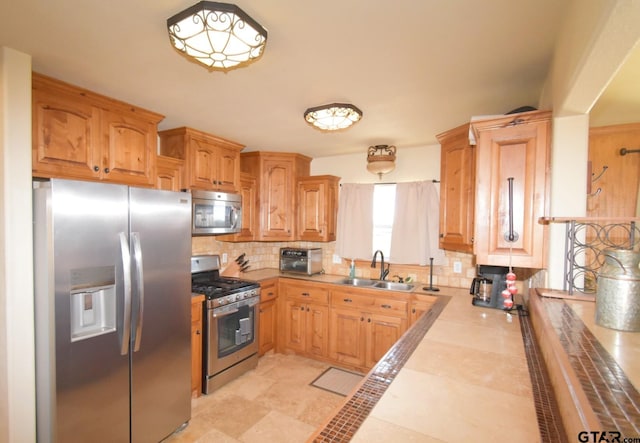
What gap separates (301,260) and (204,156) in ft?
5.30

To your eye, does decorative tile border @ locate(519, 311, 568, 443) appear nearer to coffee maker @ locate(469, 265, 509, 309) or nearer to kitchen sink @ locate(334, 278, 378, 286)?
coffee maker @ locate(469, 265, 509, 309)

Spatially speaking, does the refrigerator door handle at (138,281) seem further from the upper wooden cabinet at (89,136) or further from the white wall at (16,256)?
the upper wooden cabinet at (89,136)

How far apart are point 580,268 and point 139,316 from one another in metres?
2.36

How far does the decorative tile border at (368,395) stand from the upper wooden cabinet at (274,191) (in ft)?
7.69

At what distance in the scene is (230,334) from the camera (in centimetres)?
275

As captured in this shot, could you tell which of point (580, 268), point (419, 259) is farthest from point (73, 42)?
point (419, 259)

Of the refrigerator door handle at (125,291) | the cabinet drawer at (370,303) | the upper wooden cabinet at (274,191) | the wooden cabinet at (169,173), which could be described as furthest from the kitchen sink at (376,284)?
the refrigerator door handle at (125,291)

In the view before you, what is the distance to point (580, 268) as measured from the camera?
1.39 metres

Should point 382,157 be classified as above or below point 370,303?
above

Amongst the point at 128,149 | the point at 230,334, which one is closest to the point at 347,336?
the point at 230,334

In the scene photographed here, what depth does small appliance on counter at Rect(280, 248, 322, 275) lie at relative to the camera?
3.62m

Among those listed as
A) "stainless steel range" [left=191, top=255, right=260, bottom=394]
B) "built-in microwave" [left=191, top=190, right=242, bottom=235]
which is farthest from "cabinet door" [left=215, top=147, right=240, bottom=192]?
"stainless steel range" [left=191, top=255, right=260, bottom=394]

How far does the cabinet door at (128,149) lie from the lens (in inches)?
81.5

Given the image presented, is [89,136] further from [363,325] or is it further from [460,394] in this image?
[363,325]
